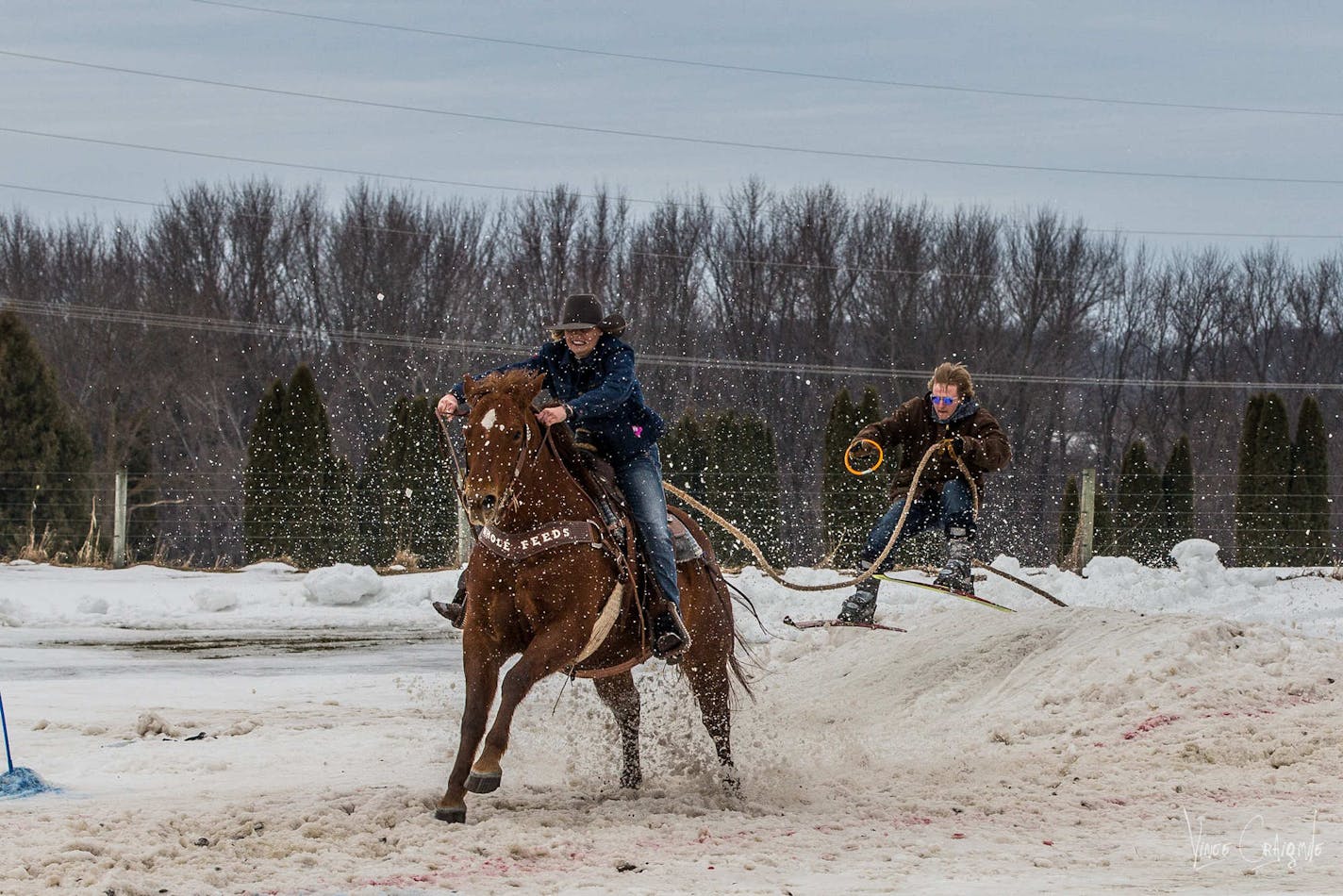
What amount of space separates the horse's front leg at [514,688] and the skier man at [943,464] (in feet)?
17.9

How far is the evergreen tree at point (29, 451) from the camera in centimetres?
2942

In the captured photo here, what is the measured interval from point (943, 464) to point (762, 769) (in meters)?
4.45

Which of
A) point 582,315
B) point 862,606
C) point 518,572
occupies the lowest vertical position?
point 862,606

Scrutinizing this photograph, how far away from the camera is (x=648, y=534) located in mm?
8055

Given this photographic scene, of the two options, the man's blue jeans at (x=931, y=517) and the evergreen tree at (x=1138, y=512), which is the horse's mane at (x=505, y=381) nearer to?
the man's blue jeans at (x=931, y=517)

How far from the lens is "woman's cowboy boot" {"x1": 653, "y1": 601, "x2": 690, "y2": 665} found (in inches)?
315

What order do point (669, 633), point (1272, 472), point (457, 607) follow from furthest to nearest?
1. point (1272, 472)
2. point (457, 607)
3. point (669, 633)

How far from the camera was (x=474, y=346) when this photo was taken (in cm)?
4966

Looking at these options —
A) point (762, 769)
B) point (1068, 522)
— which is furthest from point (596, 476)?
point (1068, 522)

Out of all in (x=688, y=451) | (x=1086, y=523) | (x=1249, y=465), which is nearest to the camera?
(x=1086, y=523)

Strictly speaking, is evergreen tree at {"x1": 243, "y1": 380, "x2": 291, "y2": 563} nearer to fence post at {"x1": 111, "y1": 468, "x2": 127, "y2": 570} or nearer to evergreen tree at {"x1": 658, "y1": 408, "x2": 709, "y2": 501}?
fence post at {"x1": 111, "y1": 468, "x2": 127, "y2": 570}

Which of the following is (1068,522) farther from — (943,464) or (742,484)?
(943,464)

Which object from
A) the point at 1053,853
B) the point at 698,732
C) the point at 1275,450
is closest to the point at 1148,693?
the point at 698,732

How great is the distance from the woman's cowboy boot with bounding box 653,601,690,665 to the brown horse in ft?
1.23
